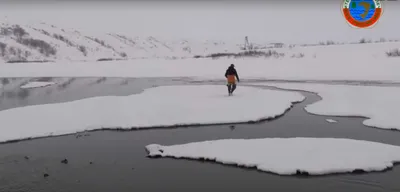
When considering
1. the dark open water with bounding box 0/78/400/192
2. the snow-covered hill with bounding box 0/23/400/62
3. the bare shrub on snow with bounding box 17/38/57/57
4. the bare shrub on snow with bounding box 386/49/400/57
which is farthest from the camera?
the bare shrub on snow with bounding box 17/38/57/57

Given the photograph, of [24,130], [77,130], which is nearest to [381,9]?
[77,130]

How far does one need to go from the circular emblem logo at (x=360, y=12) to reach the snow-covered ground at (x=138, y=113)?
4.47m

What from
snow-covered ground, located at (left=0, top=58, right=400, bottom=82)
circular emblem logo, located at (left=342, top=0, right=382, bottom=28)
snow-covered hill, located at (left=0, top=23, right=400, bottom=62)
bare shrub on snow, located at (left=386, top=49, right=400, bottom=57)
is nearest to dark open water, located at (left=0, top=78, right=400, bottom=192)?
circular emblem logo, located at (left=342, top=0, right=382, bottom=28)

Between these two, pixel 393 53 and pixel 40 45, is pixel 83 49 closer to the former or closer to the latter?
pixel 40 45

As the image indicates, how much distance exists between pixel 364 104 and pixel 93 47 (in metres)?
109

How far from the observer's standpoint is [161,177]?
860 cm

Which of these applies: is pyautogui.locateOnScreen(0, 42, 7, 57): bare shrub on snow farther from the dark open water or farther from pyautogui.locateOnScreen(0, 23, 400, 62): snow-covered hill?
the dark open water

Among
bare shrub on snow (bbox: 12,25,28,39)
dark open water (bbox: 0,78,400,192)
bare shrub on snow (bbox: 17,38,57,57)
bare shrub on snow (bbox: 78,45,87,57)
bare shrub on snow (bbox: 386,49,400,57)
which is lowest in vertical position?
bare shrub on snow (bbox: 78,45,87,57)

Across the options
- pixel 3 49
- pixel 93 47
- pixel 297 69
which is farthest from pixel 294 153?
pixel 93 47

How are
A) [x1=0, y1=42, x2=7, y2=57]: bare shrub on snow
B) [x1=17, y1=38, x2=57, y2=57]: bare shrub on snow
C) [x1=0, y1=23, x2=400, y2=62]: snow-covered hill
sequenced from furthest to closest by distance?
[x1=17, y1=38, x2=57, y2=57]: bare shrub on snow → [x1=0, y1=42, x2=7, y2=57]: bare shrub on snow → [x1=0, y1=23, x2=400, y2=62]: snow-covered hill

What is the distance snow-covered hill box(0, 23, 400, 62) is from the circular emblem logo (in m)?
31.8

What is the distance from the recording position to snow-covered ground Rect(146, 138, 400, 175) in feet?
29.1

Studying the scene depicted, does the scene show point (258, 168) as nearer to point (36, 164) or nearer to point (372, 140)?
point (372, 140)

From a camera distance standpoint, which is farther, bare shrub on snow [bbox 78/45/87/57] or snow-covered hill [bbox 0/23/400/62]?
bare shrub on snow [bbox 78/45/87/57]
